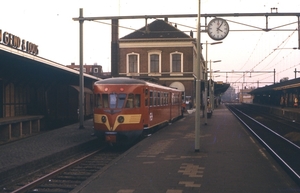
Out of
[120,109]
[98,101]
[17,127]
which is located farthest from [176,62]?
[120,109]

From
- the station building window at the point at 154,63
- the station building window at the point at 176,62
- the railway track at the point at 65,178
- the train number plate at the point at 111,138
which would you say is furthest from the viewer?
the station building window at the point at 154,63

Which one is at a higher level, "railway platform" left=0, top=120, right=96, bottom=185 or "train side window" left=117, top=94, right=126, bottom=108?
"train side window" left=117, top=94, right=126, bottom=108

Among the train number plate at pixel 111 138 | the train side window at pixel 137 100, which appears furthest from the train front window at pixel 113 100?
the train number plate at pixel 111 138

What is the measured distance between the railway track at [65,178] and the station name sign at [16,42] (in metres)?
6.88

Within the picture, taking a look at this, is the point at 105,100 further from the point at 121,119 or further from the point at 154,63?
the point at 154,63

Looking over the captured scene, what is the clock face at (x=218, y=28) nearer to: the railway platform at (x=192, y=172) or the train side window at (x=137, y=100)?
the train side window at (x=137, y=100)

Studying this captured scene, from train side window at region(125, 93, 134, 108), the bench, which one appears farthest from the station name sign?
train side window at region(125, 93, 134, 108)

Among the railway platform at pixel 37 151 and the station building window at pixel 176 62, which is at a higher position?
the station building window at pixel 176 62

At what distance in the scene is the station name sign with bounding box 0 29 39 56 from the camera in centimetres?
1806

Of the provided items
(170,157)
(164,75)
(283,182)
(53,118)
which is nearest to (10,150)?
(170,157)

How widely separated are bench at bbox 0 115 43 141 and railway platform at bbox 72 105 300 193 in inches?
290

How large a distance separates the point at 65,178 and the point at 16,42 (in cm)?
1074

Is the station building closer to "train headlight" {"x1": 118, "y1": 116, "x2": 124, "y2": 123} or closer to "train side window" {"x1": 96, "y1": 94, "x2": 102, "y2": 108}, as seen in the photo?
"train side window" {"x1": 96, "y1": 94, "x2": 102, "y2": 108}

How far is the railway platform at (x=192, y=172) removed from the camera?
8453mm
